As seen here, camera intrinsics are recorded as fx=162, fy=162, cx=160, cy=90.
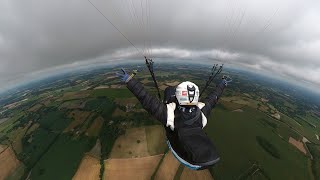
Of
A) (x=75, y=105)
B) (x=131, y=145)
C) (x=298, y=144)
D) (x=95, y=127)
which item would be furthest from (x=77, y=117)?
(x=298, y=144)

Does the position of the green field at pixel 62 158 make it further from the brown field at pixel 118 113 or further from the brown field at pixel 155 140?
the brown field at pixel 155 140

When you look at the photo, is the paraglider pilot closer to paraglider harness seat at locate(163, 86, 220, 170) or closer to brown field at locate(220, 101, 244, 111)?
paraglider harness seat at locate(163, 86, 220, 170)

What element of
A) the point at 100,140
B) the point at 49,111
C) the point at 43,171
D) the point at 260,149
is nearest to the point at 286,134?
the point at 260,149

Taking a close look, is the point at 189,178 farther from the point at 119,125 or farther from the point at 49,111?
the point at 49,111

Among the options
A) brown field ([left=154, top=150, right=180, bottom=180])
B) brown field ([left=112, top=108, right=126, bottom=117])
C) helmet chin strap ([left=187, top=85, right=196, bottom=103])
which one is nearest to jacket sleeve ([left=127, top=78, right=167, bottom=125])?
helmet chin strap ([left=187, top=85, right=196, bottom=103])

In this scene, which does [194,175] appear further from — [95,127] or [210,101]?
[95,127]

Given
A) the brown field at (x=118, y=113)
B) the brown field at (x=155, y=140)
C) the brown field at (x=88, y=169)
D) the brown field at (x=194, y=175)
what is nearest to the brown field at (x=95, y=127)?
the brown field at (x=118, y=113)
